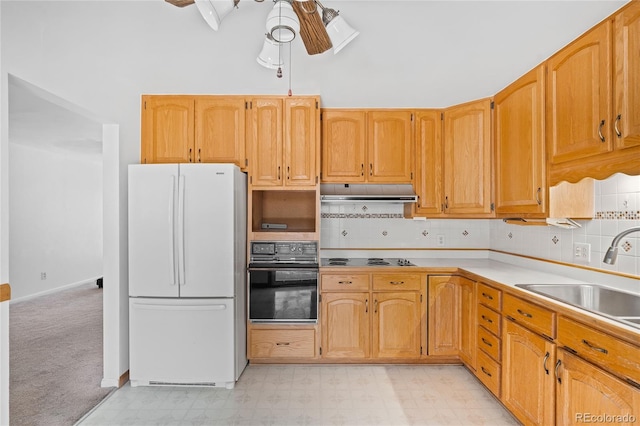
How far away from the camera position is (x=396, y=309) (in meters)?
2.85

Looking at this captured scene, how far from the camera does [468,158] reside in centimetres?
293

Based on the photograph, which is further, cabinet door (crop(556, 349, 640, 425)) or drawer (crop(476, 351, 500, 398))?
drawer (crop(476, 351, 500, 398))

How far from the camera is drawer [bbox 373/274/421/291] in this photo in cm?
284

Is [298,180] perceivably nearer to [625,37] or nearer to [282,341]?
[282,341]

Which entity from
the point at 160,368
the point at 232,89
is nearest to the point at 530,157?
the point at 232,89

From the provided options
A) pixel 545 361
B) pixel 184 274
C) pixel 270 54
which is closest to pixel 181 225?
pixel 184 274

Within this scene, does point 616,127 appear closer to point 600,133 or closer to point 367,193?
point 600,133

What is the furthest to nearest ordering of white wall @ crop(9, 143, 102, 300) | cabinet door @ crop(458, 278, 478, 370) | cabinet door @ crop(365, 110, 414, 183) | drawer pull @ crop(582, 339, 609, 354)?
white wall @ crop(9, 143, 102, 300)
cabinet door @ crop(365, 110, 414, 183)
cabinet door @ crop(458, 278, 478, 370)
drawer pull @ crop(582, 339, 609, 354)

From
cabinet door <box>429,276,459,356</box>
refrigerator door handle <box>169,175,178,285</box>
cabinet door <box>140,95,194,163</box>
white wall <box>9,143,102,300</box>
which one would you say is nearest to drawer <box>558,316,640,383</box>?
cabinet door <box>429,276,459,356</box>

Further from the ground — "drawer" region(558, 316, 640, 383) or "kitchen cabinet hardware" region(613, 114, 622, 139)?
"kitchen cabinet hardware" region(613, 114, 622, 139)

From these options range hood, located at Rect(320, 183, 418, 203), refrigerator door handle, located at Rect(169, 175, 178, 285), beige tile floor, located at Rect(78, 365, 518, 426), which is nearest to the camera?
beige tile floor, located at Rect(78, 365, 518, 426)

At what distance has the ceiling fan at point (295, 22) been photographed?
1.45 metres

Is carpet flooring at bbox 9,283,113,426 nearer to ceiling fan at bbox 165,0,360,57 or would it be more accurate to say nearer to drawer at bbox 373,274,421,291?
drawer at bbox 373,274,421,291

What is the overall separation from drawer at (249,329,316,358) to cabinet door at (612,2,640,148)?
2408 millimetres
